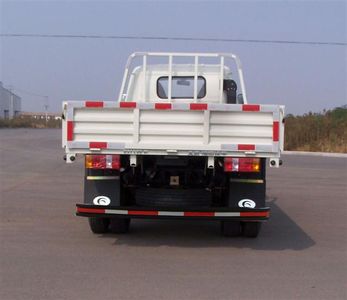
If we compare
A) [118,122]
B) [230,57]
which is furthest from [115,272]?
[230,57]

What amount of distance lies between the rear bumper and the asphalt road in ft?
1.44

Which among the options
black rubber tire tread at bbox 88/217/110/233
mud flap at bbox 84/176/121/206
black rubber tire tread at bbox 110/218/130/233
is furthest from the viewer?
black rubber tire tread at bbox 110/218/130/233

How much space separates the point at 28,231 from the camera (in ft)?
25.3

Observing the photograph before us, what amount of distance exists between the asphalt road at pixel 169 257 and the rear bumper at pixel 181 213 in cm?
44

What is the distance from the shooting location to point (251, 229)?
24.1ft

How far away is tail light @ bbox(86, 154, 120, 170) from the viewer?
6.50 m

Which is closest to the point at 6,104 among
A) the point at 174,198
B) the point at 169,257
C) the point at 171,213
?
the point at 174,198

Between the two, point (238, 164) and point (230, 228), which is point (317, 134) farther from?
point (238, 164)

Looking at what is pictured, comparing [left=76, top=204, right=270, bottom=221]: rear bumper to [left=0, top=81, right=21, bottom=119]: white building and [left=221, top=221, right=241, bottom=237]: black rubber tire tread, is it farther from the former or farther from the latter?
[left=0, top=81, right=21, bottom=119]: white building

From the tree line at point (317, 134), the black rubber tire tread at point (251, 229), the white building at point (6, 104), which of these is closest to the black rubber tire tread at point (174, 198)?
the black rubber tire tread at point (251, 229)

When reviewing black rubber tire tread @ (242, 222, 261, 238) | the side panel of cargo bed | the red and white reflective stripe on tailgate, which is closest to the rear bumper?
the red and white reflective stripe on tailgate

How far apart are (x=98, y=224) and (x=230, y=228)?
185 centimetres

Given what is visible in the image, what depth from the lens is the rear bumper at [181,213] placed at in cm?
661

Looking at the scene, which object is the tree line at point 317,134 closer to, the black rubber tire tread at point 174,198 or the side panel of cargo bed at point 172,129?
the black rubber tire tread at point 174,198
